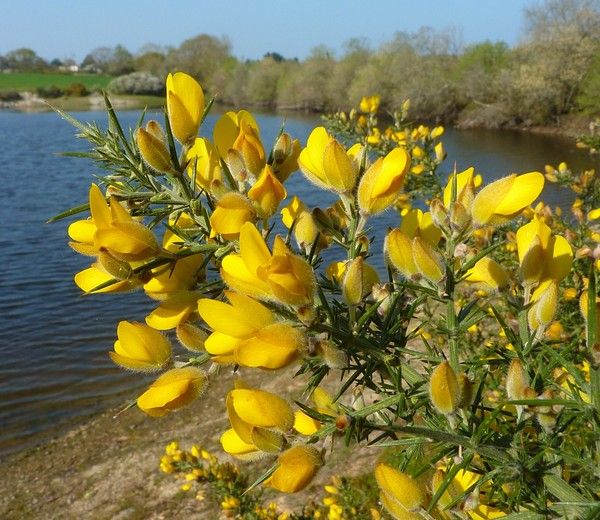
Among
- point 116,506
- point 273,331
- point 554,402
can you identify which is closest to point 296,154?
point 273,331

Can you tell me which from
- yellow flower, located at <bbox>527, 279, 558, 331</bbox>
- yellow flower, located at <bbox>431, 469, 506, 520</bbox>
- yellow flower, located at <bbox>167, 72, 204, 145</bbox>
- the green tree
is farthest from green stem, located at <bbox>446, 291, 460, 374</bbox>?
the green tree

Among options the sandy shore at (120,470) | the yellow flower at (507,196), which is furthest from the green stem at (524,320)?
the sandy shore at (120,470)

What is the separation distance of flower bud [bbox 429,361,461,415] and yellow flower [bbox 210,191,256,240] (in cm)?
28

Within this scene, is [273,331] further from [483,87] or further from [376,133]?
[483,87]

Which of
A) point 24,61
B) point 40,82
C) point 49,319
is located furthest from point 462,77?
point 24,61

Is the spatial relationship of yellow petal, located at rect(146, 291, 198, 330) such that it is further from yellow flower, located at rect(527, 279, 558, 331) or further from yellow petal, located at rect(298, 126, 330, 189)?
yellow flower, located at rect(527, 279, 558, 331)

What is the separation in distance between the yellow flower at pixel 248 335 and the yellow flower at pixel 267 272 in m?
0.03

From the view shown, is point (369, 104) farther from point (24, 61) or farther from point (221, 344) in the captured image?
point (24, 61)

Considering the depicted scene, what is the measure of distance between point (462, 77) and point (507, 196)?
101 ft

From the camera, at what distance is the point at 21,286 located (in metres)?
8.75

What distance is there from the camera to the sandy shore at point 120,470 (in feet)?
14.5

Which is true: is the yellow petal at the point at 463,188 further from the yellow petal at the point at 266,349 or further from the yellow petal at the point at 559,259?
the yellow petal at the point at 266,349

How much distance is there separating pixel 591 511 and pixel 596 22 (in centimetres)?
2926

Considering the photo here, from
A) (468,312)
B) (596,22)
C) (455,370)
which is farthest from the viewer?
(596,22)
